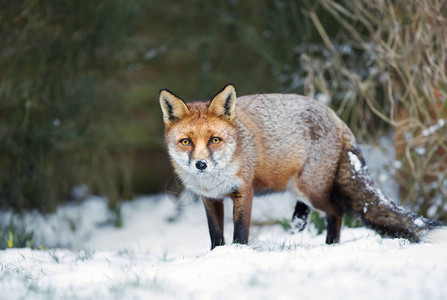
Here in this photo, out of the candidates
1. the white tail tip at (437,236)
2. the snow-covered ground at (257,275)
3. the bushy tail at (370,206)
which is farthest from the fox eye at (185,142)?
the white tail tip at (437,236)

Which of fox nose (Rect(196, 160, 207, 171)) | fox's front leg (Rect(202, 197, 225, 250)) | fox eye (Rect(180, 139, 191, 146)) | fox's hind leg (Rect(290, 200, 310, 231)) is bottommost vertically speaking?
fox's hind leg (Rect(290, 200, 310, 231))

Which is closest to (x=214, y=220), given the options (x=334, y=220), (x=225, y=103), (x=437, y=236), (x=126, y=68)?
(x=225, y=103)

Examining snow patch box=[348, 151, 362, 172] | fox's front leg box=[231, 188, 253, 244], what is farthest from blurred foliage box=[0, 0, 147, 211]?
snow patch box=[348, 151, 362, 172]

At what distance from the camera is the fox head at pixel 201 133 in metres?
3.89

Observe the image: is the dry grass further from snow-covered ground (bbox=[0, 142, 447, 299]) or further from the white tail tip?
snow-covered ground (bbox=[0, 142, 447, 299])

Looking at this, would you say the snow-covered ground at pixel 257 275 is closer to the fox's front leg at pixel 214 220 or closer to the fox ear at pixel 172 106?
the fox's front leg at pixel 214 220

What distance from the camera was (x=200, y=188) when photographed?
4.19 meters

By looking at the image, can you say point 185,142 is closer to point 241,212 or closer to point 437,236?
point 241,212

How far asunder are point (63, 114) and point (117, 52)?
144 centimetres

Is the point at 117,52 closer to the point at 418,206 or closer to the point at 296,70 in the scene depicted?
the point at 296,70

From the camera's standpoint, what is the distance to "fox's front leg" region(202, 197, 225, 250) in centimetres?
439

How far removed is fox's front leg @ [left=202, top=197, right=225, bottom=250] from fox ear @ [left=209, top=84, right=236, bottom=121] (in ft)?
2.63

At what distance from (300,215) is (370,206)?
0.90 meters

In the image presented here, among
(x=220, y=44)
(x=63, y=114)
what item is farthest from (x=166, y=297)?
(x=220, y=44)
